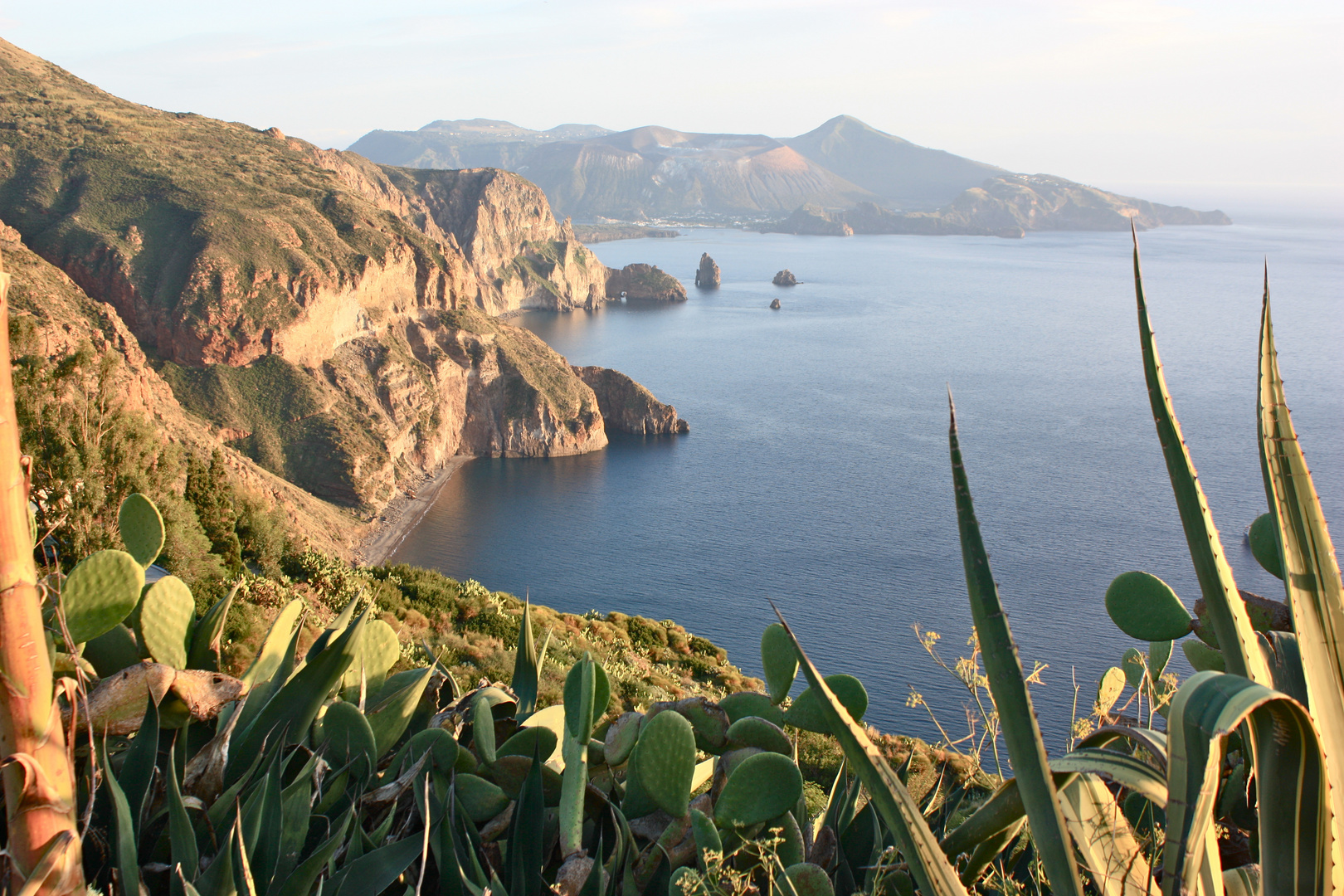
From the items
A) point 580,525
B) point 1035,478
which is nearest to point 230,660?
point 580,525

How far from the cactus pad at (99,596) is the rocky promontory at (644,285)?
6337 inches

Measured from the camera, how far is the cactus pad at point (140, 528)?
461 centimetres

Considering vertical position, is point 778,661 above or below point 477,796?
above

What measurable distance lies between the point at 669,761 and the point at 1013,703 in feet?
7.07

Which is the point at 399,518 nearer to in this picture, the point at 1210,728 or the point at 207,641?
the point at 207,641

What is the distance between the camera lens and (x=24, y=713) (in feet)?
6.78

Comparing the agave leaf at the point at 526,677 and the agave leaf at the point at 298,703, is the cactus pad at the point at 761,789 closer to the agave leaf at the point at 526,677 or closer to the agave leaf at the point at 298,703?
the agave leaf at the point at 526,677

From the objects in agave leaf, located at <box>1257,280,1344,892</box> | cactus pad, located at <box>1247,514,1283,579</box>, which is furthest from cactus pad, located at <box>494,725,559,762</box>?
cactus pad, located at <box>1247,514,1283,579</box>

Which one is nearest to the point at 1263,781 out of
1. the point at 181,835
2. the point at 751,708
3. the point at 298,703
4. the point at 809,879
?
the point at 809,879

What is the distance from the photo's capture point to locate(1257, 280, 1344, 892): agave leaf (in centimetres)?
216

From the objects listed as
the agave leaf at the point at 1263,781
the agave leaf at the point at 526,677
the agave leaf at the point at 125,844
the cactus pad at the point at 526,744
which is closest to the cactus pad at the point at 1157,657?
the agave leaf at the point at 1263,781

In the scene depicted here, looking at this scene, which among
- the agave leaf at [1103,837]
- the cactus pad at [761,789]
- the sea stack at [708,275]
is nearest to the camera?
the agave leaf at [1103,837]

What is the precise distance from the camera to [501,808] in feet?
12.8

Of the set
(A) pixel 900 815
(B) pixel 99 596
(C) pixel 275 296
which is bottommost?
(C) pixel 275 296
